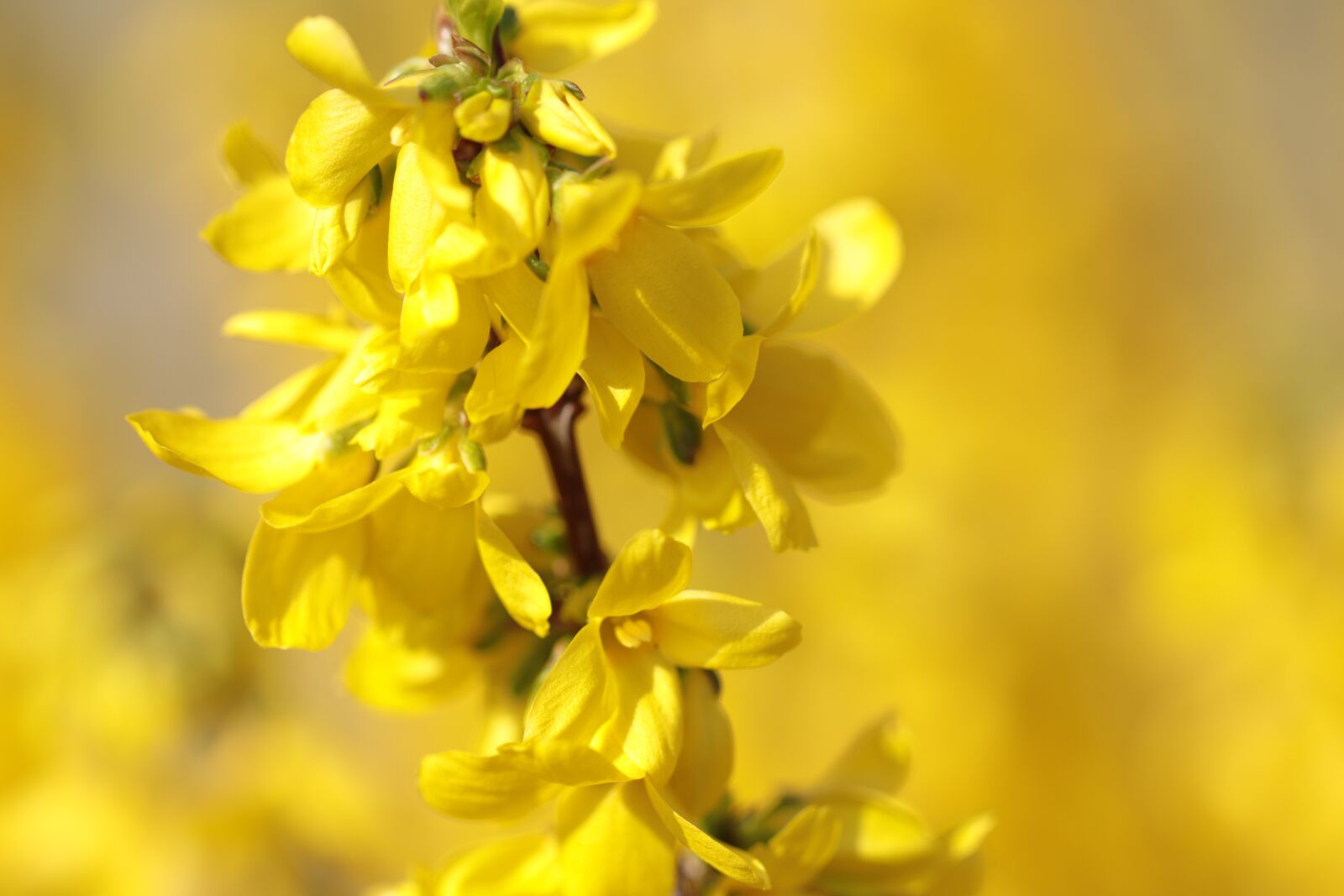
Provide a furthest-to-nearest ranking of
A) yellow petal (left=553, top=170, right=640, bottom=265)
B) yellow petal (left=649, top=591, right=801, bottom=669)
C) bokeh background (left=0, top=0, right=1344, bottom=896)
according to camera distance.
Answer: bokeh background (left=0, top=0, right=1344, bottom=896) < yellow petal (left=649, top=591, right=801, bottom=669) < yellow petal (left=553, top=170, right=640, bottom=265)

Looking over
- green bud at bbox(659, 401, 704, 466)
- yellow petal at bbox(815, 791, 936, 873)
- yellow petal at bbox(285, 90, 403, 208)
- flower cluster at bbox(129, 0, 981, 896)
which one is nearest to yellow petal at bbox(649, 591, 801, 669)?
flower cluster at bbox(129, 0, 981, 896)

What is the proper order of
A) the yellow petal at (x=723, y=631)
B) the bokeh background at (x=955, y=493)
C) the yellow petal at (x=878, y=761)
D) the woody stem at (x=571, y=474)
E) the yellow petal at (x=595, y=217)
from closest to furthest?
the yellow petal at (x=595, y=217)
the yellow petal at (x=723, y=631)
the woody stem at (x=571, y=474)
the yellow petal at (x=878, y=761)
the bokeh background at (x=955, y=493)

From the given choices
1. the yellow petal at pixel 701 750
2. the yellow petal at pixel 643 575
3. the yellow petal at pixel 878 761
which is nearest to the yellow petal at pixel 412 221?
the yellow petal at pixel 643 575

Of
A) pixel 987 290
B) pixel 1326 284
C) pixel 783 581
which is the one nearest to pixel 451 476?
pixel 783 581

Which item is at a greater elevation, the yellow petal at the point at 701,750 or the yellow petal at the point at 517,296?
the yellow petal at the point at 517,296

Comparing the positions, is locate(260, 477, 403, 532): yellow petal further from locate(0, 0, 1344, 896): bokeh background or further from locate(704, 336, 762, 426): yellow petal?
locate(0, 0, 1344, 896): bokeh background

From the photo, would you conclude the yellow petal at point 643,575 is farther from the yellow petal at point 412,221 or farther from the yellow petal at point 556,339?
the yellow petal at point 412,221

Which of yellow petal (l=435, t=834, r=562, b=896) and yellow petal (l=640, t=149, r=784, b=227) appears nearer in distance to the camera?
yellow petal (l=640, t=149, r=784, b=227)

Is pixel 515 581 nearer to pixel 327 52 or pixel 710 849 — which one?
pixel 710 849
